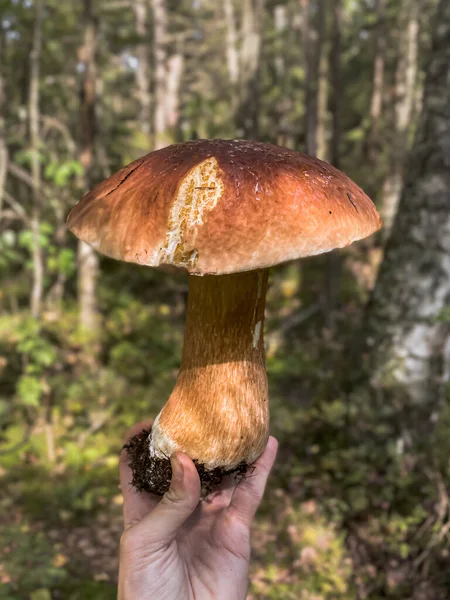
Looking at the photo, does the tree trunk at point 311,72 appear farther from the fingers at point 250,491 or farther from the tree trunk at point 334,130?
the fingers at point 250,491

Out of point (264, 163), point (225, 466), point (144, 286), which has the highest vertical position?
point (264, 163)

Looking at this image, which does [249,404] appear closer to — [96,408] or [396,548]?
[396,548]

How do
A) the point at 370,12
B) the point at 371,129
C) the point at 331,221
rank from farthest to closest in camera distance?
the point at 370,12 < the point at 371,129 < the point at 331,221

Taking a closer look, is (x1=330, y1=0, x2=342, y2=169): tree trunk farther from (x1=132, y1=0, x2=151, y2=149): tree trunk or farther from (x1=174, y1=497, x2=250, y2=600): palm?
(x1=174, y1=497, x2=250, y2=600): palm

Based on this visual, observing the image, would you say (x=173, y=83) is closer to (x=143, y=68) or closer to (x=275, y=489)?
(x=143, y=68)

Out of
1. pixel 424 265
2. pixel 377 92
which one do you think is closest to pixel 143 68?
pixel 377 92

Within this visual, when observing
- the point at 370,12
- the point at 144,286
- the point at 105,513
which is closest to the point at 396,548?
the point at 105,513
